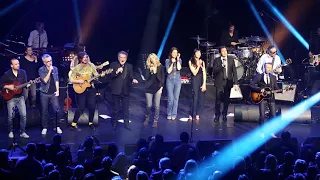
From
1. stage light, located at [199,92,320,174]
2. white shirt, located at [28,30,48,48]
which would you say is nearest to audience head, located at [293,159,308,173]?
stage light, located at [199,92,320,174]

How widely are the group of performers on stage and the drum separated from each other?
373cm

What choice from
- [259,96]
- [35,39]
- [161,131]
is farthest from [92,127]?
[35,39]

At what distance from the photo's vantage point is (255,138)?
38.1 feet

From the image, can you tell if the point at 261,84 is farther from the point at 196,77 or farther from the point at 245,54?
the point at 245,54

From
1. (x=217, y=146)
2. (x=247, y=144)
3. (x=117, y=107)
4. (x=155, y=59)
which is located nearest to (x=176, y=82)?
(x=155, y=59)

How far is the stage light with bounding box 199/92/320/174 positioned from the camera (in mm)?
7874

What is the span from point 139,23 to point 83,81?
8.60m

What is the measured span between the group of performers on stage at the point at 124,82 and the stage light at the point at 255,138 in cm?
48

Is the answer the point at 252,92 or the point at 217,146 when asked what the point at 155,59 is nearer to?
the point at 252,92

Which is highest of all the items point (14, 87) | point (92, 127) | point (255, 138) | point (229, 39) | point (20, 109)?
point (229, 39)

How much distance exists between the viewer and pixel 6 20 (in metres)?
17.9

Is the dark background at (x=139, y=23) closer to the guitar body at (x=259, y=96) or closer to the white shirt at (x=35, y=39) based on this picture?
the white shirt at (x=35, y=39)

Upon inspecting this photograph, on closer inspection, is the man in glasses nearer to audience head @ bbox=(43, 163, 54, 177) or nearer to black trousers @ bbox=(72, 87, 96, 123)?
black trousers @ bbox=(72, 87, 96, 123)

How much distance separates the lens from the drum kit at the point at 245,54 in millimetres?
16938
